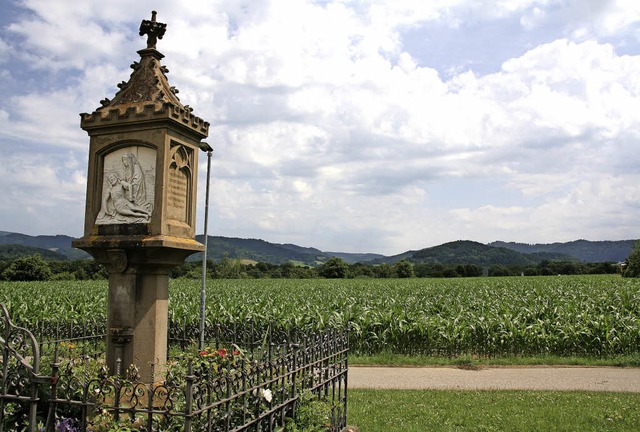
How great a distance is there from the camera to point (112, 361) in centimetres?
632

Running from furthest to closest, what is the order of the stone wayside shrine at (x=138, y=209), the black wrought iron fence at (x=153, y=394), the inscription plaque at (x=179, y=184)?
1. the inscription plaque at (x=179, y=184)
2. the stone wayside shrine at (x=138, y=209)
3. the black wrought iron fence at (x=153, y=394)

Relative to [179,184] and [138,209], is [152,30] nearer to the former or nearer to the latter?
[179,184]

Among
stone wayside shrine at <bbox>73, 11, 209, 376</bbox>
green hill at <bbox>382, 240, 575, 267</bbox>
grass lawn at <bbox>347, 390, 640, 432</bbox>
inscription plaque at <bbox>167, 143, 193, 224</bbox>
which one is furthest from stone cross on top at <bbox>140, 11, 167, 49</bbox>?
green hill at <bbox>382, 240, 575, 267</bbox>

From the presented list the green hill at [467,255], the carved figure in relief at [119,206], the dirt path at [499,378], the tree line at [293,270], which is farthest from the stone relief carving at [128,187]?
the green hill at [467,255]

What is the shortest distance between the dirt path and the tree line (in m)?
59.7

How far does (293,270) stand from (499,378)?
7651 cm

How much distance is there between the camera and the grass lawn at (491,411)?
8.25 m

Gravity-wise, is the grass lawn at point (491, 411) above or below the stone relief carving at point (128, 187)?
below

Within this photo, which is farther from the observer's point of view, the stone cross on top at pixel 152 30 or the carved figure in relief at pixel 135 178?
the stone cross on top at pixel 152 30

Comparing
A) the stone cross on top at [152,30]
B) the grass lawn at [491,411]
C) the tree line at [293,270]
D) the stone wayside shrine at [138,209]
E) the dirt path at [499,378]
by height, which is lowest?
the dirt path at [499,378]

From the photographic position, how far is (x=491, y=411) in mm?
9164

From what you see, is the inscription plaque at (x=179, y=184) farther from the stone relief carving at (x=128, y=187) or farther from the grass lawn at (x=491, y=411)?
the grass lawn at (x=491, y=411)

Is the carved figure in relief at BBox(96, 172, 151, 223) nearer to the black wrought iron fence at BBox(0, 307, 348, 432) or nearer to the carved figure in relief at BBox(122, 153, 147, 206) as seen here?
the carved figure in relief at BBox(122, 153, 147, 206)

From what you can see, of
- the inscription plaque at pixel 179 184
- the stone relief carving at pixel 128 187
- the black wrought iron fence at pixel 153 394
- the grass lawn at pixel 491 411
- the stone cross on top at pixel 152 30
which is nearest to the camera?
the black wrought iron fence at pixel 153 394
